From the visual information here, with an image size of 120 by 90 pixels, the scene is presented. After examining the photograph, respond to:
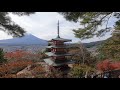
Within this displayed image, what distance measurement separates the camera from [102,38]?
5.59m

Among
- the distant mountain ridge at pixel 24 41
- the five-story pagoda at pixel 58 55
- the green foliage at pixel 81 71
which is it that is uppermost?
the distant mountain ridge at pixel 24 41

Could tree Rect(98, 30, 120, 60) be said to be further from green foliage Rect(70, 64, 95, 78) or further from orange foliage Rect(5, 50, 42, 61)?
orange foliage Rect(5, 50, 42, 61)

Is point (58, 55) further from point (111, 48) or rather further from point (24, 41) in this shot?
point (111, 48)

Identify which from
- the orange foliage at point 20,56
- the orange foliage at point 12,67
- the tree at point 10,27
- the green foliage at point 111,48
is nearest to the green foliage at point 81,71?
the green foliage at point 111,48

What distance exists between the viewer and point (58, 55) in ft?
20.0

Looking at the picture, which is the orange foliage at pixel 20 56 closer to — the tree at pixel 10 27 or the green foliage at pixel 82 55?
the tree at pixel 10 27

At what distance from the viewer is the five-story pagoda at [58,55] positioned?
219 inches

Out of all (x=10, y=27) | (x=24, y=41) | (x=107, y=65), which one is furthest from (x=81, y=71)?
(x=10, y=27)

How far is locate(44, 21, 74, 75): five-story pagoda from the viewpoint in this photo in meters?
5.56

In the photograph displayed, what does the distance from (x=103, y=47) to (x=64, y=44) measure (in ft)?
3.21

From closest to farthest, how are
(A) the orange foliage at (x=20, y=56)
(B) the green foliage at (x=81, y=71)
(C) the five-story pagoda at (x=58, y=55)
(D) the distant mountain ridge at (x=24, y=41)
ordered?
(D) the distant mountain ridge at (x=24, y=41)
(B) the green foliage at (x=81, y=71)
(A) the orange foliage at (x=20, y=56)
(C) the five-story pagoda at (x=58, y=55)
